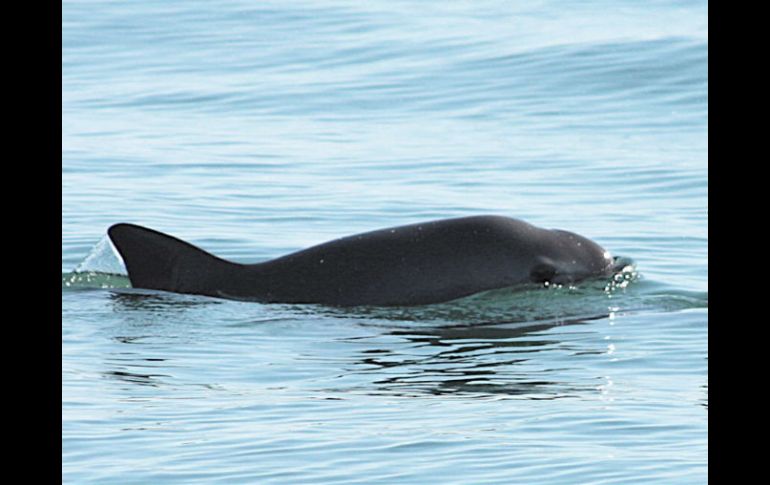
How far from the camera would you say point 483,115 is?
20281 mm

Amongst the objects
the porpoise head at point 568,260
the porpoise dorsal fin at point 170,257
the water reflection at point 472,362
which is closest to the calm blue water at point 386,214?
the water reflection at point 472,362

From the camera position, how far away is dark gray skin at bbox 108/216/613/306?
32.2 feet

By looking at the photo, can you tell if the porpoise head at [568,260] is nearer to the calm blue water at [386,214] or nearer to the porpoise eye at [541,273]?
the porpoise eye at [541,273]

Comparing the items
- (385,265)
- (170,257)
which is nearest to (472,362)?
(385,265)

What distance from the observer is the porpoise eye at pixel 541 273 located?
989 cm

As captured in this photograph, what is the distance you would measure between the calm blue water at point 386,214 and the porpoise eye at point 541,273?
0.10m

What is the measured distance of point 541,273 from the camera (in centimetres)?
991

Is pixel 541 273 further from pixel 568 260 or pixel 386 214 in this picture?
pixel 386 214

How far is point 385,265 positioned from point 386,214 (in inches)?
166

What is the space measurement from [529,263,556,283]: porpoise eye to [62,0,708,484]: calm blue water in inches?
4.0

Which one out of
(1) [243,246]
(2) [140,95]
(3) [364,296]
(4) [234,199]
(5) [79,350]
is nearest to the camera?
(5) [79,350]
